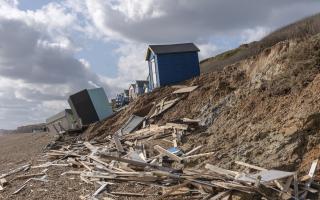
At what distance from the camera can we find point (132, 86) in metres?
55.4

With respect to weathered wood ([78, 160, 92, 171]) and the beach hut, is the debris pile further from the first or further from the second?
the beach hut

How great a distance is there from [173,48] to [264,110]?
57.2 ft

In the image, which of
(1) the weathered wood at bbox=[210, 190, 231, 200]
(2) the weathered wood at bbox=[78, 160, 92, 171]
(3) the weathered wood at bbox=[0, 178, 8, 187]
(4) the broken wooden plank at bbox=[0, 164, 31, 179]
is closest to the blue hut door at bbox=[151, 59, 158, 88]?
(4) the broken wooden plank at bbox=[0, 164, 31, 179]

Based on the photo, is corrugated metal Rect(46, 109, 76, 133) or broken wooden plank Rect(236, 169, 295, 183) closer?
broken wooden plank Rect(236, 169, 295, 183)

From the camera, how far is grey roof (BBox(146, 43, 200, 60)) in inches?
1273

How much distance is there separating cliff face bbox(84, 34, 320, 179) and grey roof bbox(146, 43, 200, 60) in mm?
9239

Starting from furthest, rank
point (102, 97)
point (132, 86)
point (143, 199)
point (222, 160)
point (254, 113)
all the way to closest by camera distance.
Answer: point (132, 86) → point (102, 97) → point (254, 113) → point (222, 160) → point (143, 199)

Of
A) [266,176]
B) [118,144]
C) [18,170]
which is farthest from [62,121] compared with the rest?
[266,176]

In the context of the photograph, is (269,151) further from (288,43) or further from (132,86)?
(132,86)

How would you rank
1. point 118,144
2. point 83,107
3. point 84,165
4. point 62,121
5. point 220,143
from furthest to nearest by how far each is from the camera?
1. point 62,121
2. point 83,107
3. point 118,144
4. point 84,165
5. point 220,143

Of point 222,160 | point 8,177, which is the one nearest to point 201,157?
point 222,160

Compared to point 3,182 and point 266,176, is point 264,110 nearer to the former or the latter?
point 266,176

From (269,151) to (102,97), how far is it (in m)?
24.3

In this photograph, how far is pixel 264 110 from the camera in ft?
52.4
